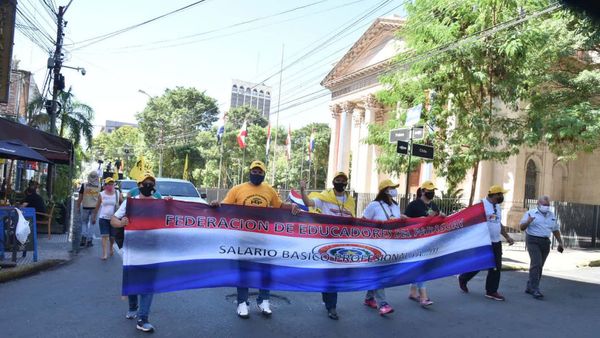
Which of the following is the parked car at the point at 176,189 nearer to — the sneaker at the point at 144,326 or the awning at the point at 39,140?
the awning at the point at 39,140

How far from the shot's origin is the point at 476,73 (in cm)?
1429

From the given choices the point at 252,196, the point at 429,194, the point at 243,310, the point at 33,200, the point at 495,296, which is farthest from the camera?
the point at 33,200

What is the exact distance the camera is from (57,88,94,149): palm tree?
30812mm

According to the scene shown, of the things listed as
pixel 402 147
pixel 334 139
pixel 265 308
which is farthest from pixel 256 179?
pixel 334 139

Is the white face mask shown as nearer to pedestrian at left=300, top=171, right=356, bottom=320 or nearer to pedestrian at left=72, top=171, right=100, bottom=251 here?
pedestrian at left=300, top=171, right=356, bottom=320

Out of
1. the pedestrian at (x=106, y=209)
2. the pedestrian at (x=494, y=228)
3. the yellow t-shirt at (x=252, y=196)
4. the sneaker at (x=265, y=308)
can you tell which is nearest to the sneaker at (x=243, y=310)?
the sneaker at (x=265, y=308)

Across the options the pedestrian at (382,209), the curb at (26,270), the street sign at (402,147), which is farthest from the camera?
the street sign at (402,147)

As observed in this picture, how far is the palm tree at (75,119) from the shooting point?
1213 inches

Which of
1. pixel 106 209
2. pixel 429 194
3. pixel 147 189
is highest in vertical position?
pixel 429 194

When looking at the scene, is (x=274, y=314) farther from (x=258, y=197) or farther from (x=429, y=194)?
(x=429, y=194)

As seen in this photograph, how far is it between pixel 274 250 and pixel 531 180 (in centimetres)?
2714

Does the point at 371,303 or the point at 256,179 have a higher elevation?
the point at 256,179

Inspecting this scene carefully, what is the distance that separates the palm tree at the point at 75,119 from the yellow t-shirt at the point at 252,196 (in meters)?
27.6

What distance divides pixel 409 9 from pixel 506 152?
5.37 metres
